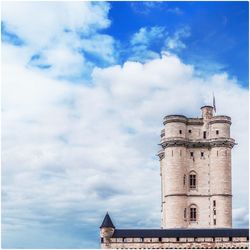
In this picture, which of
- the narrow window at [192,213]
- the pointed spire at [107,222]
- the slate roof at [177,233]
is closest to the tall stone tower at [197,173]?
the narrow window at [192,213]

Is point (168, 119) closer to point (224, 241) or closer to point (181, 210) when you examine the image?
point (181, 210)

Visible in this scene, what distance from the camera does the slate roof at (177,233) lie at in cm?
5538

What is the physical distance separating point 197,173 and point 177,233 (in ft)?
35.9

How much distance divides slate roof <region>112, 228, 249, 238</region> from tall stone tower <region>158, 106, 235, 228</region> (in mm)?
7285

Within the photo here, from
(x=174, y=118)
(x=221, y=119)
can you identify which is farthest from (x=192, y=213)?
(x=221, y=119)

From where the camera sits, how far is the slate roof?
182 feet

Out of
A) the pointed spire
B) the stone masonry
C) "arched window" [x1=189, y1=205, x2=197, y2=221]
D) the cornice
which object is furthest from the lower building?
the cornice

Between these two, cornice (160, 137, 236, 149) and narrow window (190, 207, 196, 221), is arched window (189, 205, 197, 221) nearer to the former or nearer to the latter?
narrow window (190, 207, 196, 221)

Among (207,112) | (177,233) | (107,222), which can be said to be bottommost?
(177,233)

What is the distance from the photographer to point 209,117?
66812 mm

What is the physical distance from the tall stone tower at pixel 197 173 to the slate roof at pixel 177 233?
23.9 feet

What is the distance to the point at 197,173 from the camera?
215 feet

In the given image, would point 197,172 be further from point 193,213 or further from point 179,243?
point 179,243

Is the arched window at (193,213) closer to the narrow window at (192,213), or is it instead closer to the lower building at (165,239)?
the narrow window at (192,213)
